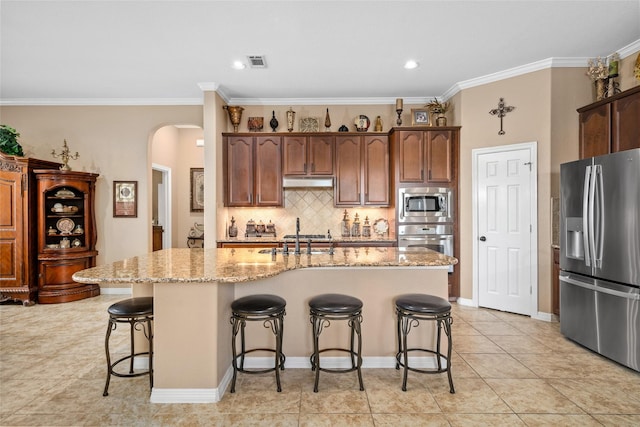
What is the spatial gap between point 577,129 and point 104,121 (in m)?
6.57

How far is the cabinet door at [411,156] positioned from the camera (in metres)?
4.83

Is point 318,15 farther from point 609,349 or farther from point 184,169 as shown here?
point 184,169

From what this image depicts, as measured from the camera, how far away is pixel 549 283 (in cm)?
402

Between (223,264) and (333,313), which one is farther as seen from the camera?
(223,264)

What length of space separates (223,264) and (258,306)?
17.3 inches

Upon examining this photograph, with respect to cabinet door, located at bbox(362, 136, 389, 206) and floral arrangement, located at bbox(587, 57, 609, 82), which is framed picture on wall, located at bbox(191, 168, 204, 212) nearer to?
cabinet door, located at bbox(362, 136, 389, 206)

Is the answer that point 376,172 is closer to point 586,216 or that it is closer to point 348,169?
point 348,169

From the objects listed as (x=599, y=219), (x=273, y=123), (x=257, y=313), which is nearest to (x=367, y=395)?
(x=257, y=313)

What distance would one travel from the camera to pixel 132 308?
2.41 m

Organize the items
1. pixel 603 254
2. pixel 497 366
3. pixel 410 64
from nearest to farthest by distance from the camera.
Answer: pixel 497 366
pixel 603 254
pixel 410 64

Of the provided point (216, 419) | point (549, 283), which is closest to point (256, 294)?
point (216, 419)

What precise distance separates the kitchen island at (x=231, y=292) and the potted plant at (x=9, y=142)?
3.46 m

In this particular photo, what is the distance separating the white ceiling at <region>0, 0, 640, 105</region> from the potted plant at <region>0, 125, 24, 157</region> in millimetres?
628

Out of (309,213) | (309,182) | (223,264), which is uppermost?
(309,182)
